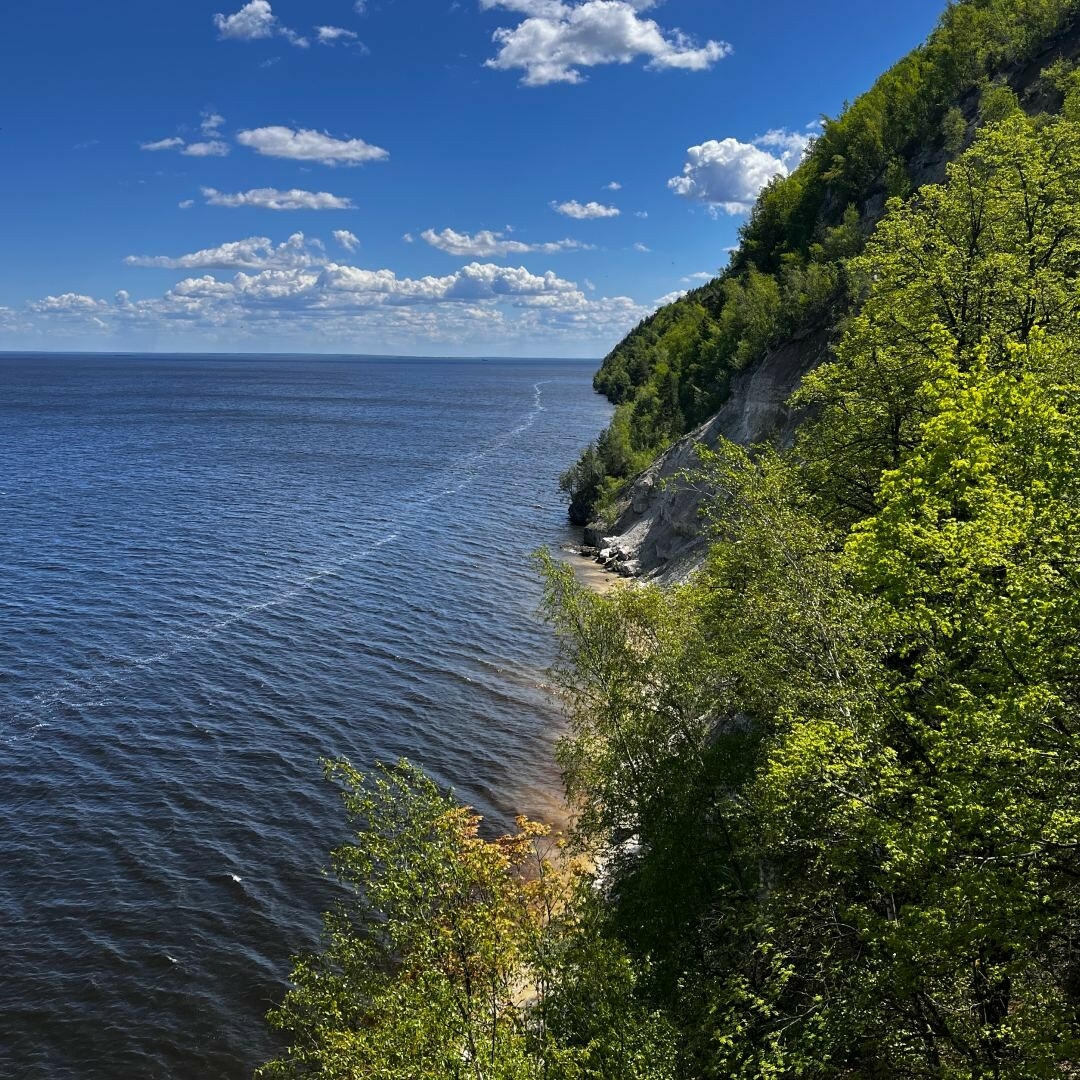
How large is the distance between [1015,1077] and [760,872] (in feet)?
22.1

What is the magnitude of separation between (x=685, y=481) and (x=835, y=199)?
43766mm

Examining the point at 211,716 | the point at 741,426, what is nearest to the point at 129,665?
the point at 211,716

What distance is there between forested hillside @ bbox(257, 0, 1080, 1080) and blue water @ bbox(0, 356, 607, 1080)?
416 centimetres

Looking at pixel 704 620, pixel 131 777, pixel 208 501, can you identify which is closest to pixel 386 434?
pixel 208 501

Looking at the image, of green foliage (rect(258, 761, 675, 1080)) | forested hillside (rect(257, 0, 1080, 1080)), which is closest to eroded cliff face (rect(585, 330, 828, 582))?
forested hillside (rect(257, 0, 1080, 1080))

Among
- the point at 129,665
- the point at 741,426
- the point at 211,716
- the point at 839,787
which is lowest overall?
the point at 211,716

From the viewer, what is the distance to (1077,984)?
428 inches

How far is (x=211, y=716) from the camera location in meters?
34.1

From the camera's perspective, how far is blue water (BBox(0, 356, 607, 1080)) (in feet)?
68.6

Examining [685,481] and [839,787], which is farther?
[685,481]

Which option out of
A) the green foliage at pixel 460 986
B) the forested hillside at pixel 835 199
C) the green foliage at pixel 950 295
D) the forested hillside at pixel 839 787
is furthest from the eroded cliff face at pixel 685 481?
the green foliage at pixel 460 986

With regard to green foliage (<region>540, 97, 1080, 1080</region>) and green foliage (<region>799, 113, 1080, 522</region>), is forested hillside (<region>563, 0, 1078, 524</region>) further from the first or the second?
green foliage (<region>540, 97, 1080, 1080</region>)

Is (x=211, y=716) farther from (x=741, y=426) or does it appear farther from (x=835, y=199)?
(x=835, y=199)

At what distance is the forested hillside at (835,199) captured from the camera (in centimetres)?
5188
